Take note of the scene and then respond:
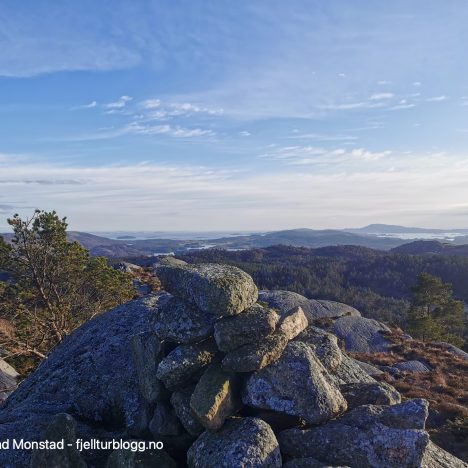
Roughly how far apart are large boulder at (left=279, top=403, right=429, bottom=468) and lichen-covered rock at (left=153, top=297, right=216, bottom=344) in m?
3.47

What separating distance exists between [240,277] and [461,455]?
44.9 feet

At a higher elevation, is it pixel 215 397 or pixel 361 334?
pixel 215 397

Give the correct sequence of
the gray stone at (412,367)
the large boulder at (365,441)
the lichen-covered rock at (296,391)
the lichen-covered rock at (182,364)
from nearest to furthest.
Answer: the large boulder at (365,441), the lichen-covered rock at (296,391), the lichen-covered rock at (182,364), the gray stone at (412,367)

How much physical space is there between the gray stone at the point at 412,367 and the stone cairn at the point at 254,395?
27.1 metres

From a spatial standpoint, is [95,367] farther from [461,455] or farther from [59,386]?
[461,455]

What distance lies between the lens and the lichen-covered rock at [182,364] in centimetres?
1090

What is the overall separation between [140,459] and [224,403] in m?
2.38

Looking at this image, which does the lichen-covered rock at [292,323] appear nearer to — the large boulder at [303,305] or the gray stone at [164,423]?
the gray stone at [164,423]

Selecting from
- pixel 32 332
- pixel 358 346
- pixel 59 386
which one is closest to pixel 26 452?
pixel 59 386

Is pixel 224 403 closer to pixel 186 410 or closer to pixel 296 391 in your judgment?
pixel 186 410

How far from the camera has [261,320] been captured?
1141cm

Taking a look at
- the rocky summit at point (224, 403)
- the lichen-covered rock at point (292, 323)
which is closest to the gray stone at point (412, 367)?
the rocky summit at point (224, 403)

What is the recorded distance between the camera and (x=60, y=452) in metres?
9.93

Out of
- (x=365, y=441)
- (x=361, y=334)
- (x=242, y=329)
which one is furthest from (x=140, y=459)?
(x=361, y=334)
